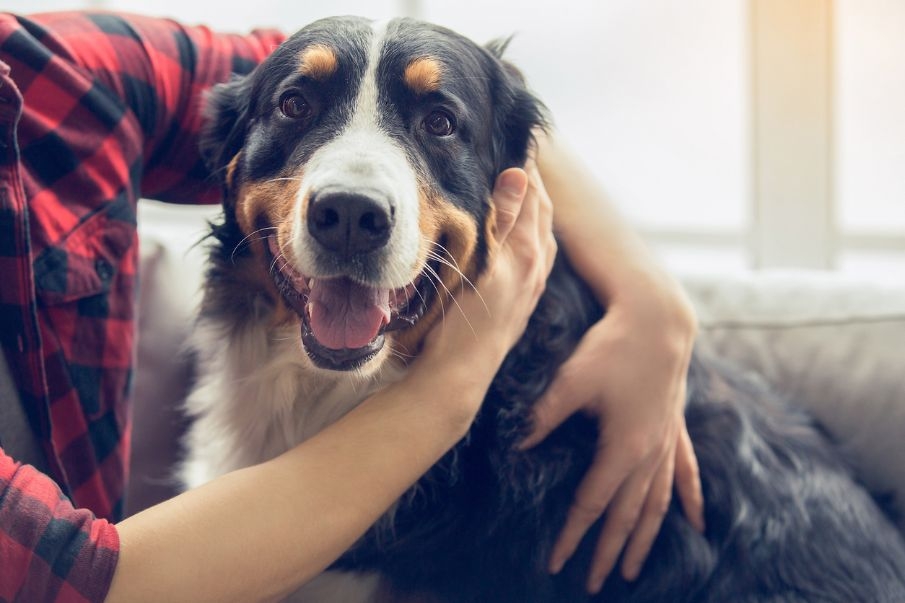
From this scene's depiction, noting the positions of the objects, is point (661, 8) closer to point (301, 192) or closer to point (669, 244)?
point (669, 244)

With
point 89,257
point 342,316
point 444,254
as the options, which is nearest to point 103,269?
point 89,257

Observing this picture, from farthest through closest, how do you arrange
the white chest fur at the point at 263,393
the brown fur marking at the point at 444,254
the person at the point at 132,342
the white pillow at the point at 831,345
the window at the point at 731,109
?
the window at the point at 731,109 → the white pillow at the point at 831,345 → the white chest fur at the point at 263,393 → the brown fur marking at the point at 444,254 → the person at the point at 132,342

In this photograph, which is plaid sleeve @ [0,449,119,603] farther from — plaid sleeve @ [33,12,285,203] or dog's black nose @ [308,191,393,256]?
plaid sleeve @ [33,12,285,203]

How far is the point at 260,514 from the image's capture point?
3.34 ft

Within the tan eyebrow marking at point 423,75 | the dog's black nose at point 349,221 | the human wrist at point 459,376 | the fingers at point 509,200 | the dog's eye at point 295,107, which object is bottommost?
the human wrist at point 459,376

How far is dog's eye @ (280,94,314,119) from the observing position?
4.29 feet

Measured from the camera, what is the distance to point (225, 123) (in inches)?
56.6

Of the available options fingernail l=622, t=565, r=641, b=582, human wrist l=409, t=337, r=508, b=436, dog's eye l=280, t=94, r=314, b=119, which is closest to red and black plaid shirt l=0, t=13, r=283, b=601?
dog's eye l=280, t=94, r=314, b=119

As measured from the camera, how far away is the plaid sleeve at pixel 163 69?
4.52 feet

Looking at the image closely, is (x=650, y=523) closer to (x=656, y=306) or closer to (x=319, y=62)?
(x=656, y=306)

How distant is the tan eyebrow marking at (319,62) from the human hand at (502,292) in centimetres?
29

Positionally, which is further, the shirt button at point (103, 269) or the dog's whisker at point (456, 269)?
the shirt button at point (103, 269)

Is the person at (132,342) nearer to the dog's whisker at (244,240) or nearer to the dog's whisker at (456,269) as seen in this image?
the dog's whisker at (456,269)

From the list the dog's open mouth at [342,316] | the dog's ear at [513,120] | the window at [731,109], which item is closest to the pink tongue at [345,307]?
the dog's open mouth at [342,316]
